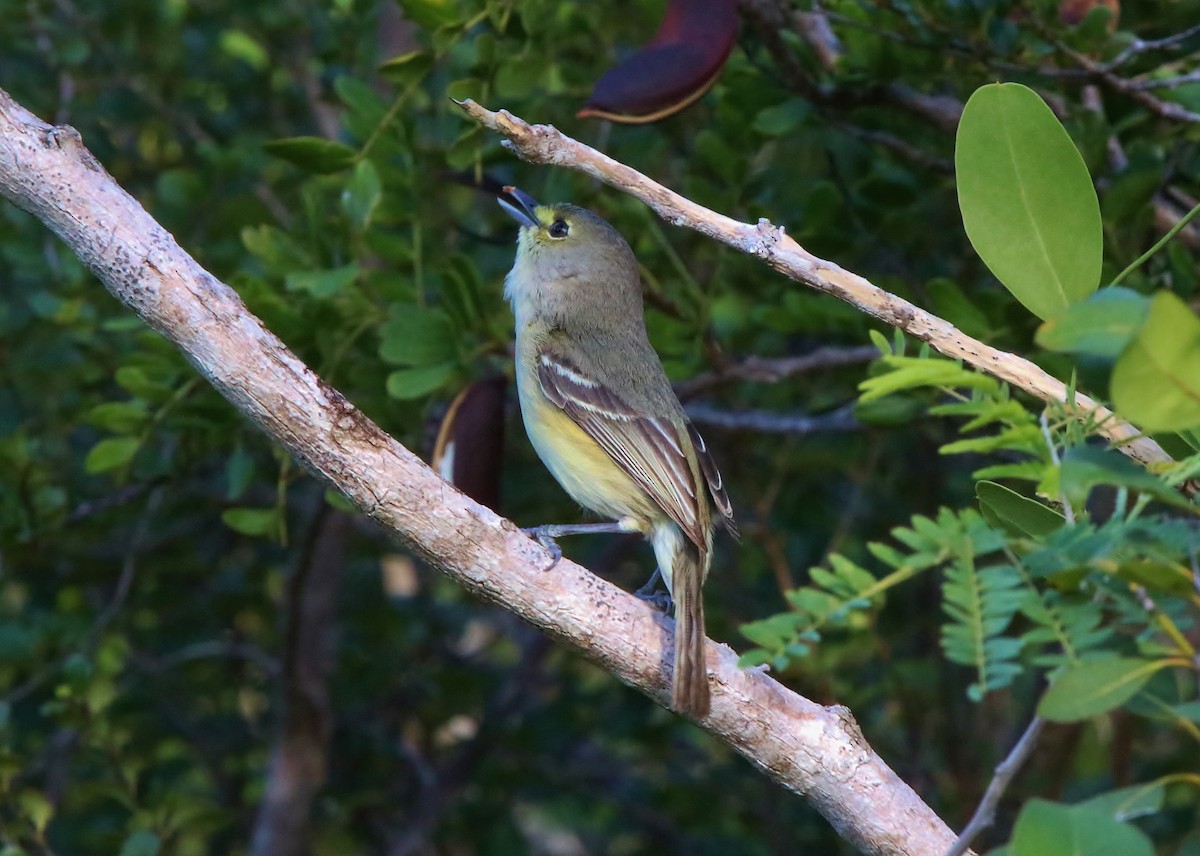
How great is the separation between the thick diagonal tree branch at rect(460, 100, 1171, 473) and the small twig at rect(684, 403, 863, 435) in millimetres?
1821

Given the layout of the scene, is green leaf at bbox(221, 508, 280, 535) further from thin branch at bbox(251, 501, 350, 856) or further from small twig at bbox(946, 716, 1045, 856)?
small twig at bbox(946, 716, 1045, 856)

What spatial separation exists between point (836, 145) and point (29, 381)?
281cm

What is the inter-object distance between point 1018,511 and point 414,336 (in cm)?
205

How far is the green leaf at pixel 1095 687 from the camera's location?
1694 millimetres

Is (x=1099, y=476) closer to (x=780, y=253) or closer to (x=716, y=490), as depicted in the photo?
(x=780, y=253)

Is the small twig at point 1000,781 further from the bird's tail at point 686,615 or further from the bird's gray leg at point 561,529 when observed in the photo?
the bird's gray leg at point 561,529

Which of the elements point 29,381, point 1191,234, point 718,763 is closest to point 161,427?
point 29,381

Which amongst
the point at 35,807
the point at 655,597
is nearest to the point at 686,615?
the point at 655,597

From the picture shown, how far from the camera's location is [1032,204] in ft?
7.00

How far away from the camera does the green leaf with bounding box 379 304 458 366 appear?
3820mm

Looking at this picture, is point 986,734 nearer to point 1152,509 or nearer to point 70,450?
point 1152,509

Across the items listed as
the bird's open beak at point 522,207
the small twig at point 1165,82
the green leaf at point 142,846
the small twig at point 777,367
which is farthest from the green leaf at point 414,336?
the small twig at point 1165,82

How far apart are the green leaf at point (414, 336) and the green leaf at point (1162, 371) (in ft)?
8.15

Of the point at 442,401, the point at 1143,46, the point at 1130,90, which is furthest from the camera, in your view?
the point at 442,401
